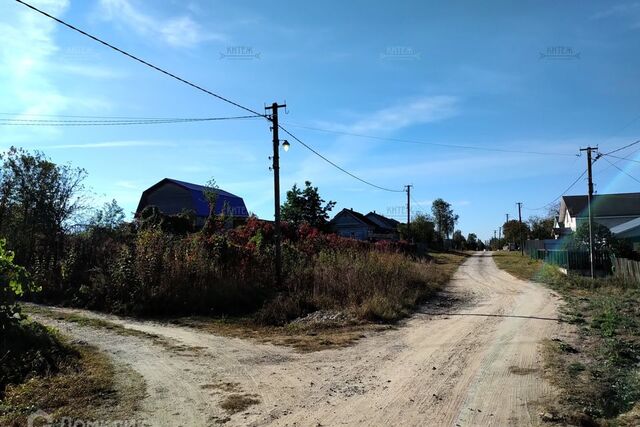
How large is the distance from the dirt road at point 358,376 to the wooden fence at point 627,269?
13854mm

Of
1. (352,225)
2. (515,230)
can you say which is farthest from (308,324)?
(515,230)

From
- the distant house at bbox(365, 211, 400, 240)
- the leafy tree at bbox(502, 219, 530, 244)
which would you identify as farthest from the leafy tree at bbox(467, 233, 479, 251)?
the distant house at bbox(365, 211, 400, 240)

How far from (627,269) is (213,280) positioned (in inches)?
826

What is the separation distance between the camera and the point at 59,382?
293 inches

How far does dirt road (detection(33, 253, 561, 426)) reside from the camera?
6.00 meters

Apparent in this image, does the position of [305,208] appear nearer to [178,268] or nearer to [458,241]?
[178,268]

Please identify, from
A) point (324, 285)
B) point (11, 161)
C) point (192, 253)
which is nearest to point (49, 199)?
point (11, 161)

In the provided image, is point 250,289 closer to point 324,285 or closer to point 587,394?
A: point 324,285

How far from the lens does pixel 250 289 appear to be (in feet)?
54.3

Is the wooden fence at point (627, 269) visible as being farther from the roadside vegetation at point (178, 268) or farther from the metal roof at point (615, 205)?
the metal roof at point (615, 205)

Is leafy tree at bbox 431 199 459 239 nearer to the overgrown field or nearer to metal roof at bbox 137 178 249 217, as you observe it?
metal roof at bbox 137 178 249 217

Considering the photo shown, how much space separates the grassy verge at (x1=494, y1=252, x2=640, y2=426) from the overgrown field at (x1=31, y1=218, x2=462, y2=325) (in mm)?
4955

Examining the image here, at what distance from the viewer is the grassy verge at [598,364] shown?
597 cm

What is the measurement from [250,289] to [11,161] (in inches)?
623
